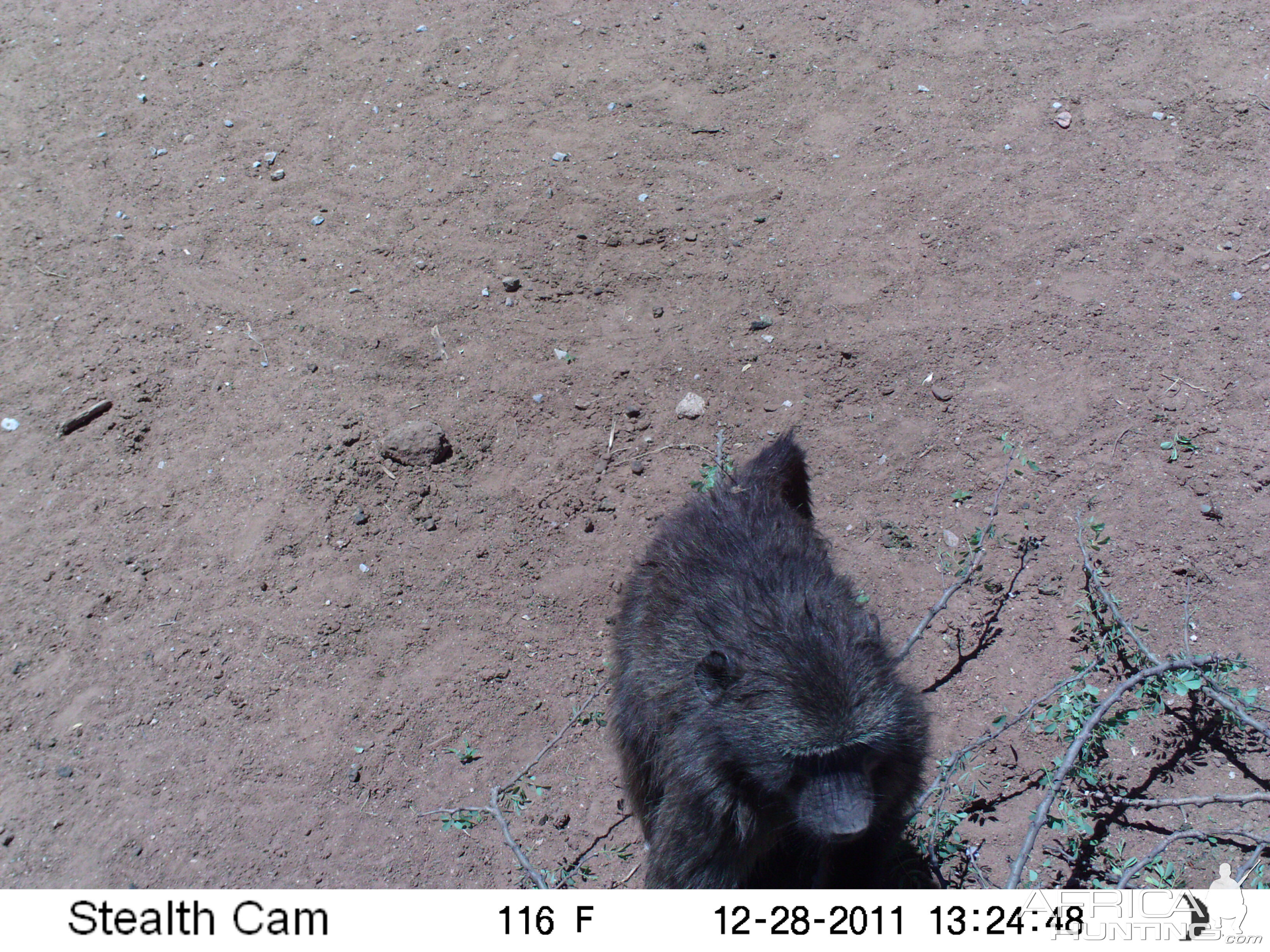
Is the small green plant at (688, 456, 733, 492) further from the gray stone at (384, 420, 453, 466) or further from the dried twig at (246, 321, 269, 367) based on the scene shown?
the dried twig at (246, 321, 269, 367)

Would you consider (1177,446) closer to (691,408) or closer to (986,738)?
(986,738)

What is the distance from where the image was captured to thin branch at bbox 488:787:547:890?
297 cm

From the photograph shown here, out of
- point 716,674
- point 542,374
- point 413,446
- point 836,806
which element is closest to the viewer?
point 836,806

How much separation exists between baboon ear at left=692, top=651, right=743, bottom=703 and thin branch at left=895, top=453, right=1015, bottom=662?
2.71ft

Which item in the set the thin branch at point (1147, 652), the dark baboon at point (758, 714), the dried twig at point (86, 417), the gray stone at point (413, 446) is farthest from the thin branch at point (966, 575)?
the dried twig at point (86, 417)

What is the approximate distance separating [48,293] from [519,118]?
304 cm

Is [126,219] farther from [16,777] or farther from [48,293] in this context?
[16,777]

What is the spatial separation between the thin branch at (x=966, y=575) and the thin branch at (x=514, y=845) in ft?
5.01

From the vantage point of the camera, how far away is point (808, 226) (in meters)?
4.88

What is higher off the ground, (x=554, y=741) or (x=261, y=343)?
(x=261, y=343)

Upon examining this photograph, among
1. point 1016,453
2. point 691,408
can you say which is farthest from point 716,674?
point 1016,453

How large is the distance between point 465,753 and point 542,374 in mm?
2003

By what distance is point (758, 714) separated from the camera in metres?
2.44

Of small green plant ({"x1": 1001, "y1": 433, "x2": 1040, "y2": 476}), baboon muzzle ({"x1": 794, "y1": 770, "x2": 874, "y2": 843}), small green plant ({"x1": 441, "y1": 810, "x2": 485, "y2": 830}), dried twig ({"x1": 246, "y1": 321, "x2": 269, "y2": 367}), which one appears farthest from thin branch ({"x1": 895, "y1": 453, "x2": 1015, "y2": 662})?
dried twig ({"x1": 246, "y1": 321, "x2": 269, "y2": 367})
